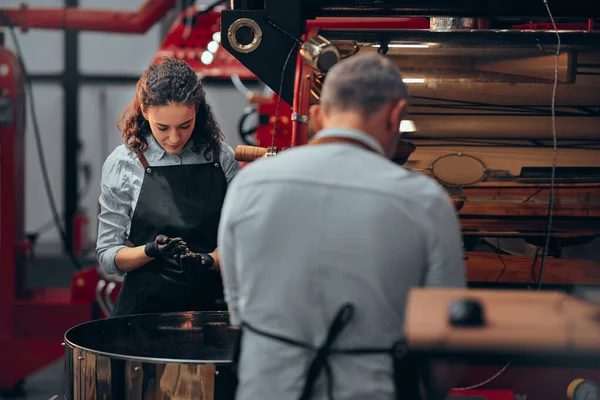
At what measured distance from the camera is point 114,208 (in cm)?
250

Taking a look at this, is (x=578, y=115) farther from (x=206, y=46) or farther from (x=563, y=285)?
(x=206, y=46)

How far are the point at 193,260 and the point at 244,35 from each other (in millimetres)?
626

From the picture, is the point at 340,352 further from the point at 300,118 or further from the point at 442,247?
the point at 300,118

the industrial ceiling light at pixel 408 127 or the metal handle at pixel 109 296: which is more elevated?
the industrial ceiling light at pixel 408 127

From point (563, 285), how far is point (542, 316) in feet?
3.03

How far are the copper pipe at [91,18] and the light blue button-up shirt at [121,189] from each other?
2.88 metres

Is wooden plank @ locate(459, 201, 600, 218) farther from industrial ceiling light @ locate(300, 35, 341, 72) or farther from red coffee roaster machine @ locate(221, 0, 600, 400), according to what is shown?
industrial ceiling light @ locate(300, 35, 341, 72)

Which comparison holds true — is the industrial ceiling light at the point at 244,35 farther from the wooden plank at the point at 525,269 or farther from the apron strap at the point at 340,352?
the apron strap at the point at 340,352

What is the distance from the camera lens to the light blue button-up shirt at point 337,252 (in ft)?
4.87

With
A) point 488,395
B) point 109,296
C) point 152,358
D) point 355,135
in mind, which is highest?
point 355,135

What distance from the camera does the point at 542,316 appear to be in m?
1.40

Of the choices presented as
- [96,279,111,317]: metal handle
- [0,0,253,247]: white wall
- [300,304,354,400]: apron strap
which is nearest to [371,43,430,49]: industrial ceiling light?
[300,304,354,400]: apron strap

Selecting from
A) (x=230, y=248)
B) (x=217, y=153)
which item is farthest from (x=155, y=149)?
(x=230, y=248)

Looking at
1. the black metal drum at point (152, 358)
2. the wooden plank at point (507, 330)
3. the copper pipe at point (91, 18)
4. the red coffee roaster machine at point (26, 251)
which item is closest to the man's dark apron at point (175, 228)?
the black metal drum at point (152, 358)
